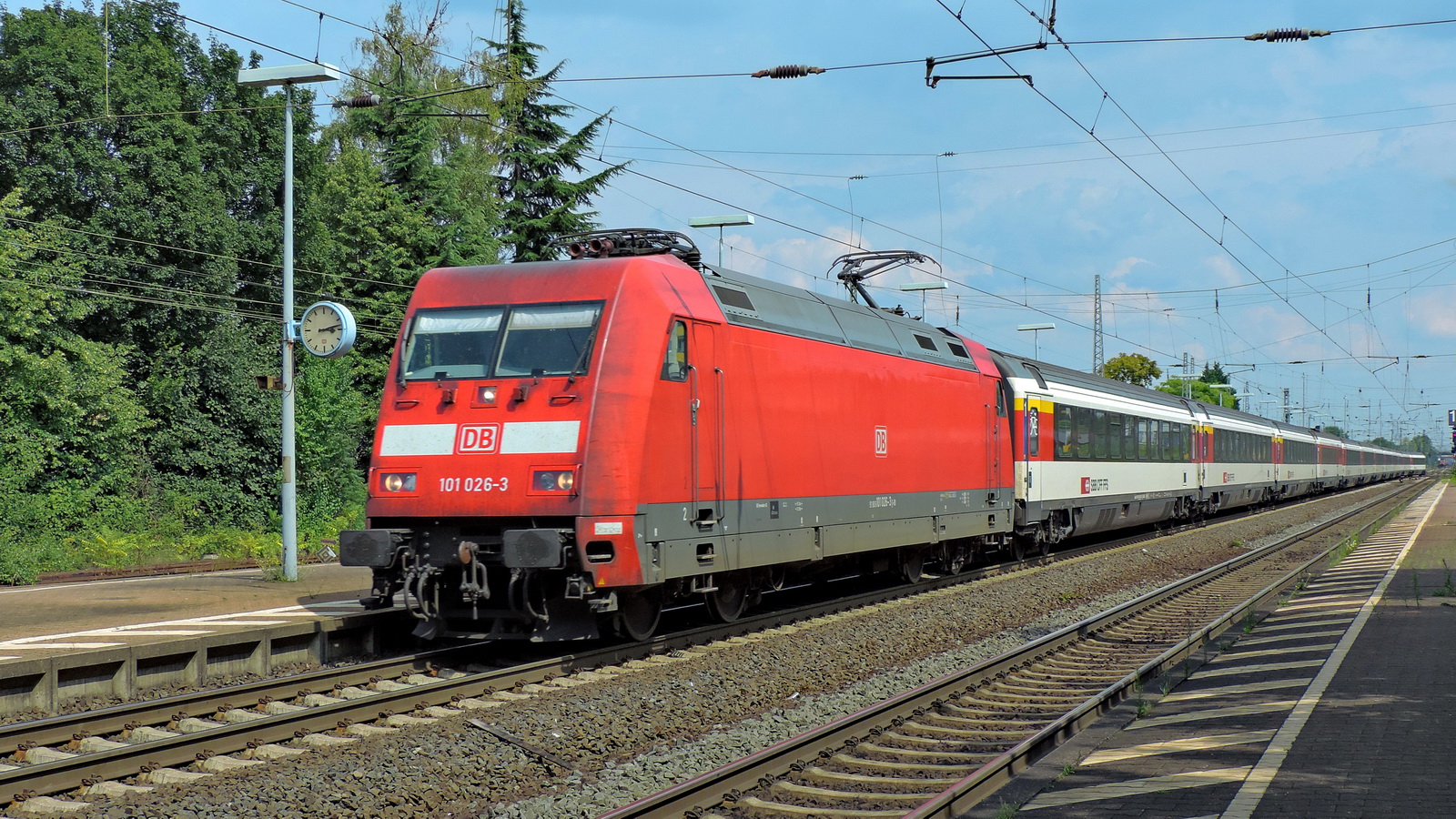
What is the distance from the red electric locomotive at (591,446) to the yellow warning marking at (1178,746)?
450 cm

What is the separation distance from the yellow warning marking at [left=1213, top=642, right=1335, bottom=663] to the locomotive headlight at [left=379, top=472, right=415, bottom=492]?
768cm

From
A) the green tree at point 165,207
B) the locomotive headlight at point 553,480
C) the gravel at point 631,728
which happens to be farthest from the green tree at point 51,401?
the gravel at point 631,728

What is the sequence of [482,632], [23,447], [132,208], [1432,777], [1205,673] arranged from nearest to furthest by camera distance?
[1432,777] → [1205,673] → [482,632] → [23,447] → [132,208]

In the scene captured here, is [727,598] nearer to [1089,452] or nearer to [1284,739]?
[1284,739]

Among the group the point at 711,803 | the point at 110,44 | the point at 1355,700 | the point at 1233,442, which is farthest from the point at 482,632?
the point at 1233,442

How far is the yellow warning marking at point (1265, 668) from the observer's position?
10.7 metres

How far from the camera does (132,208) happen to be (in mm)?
33406

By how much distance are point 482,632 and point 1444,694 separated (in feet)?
26.3

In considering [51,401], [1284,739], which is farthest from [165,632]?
[51,401]

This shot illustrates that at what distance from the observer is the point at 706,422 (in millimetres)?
12258

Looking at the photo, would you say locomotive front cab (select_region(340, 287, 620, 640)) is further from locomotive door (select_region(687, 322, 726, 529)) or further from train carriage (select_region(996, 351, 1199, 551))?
train carriage (select_region(996, 351, 1199, 551))

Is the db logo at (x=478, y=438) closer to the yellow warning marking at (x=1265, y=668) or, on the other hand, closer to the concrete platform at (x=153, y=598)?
the concrete platform at (x=153, y=598)

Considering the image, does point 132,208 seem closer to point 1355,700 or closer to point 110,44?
point 110,44

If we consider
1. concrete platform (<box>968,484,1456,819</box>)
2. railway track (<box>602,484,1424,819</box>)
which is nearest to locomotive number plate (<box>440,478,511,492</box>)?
railway track (<box>602,484,1424,819</box>)
